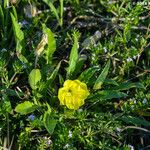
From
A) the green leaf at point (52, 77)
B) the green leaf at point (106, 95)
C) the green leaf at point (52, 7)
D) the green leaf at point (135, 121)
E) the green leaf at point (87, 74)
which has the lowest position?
the green leaf at point (135, 121)

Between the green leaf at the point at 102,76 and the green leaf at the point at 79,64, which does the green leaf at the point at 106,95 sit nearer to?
the green leaf at the point at 102,76

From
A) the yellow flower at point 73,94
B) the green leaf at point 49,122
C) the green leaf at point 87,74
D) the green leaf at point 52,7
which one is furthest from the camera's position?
the green leaf at point 52,7

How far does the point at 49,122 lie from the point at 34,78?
27 cm

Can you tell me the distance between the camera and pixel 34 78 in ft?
7.57

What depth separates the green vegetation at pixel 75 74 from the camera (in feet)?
7.61

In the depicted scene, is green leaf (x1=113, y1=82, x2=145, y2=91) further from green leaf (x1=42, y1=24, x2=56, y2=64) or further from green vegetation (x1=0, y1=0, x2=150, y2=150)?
green leaf (x1=42, y1=24, x2=56, y2=64)

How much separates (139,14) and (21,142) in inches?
50.6

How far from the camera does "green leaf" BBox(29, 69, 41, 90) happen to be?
89.1 inches

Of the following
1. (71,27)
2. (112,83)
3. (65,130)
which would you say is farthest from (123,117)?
(71,27)

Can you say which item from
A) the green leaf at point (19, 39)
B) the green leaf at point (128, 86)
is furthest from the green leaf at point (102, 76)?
the green leaf at point (19, 39)

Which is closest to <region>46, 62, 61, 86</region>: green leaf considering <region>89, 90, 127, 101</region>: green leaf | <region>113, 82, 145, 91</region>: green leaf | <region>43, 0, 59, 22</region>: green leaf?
<region>89, 90, 127, 101</region>: green leaf

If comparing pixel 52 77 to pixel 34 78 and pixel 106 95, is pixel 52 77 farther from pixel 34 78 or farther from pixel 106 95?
pixel 106 95

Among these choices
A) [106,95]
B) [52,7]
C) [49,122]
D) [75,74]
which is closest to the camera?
[49,122]

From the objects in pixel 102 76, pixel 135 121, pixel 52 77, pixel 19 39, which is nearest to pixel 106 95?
pixel 102 76
